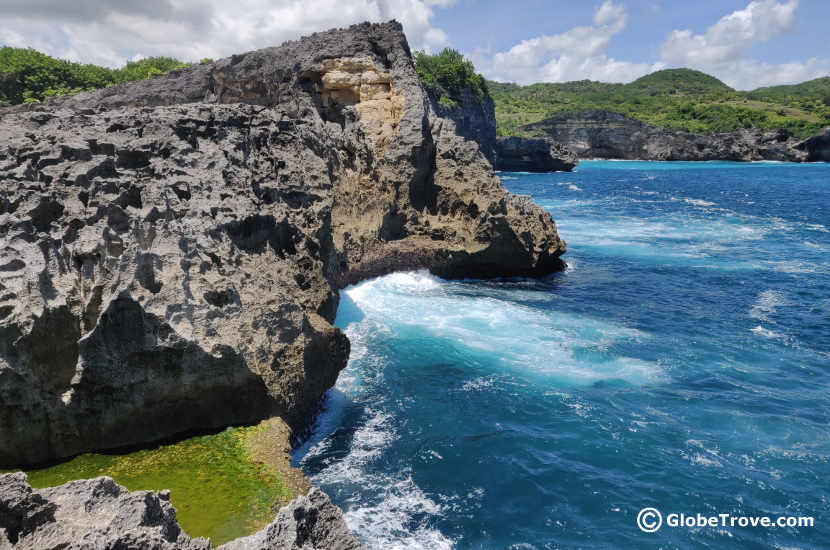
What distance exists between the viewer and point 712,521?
9844mm

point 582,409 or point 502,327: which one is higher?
point 502,327

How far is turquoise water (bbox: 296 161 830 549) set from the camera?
9961mm

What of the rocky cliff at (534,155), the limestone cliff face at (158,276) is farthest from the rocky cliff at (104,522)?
the rocky cliff at (534,155)

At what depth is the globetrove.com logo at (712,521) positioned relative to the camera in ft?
32.0

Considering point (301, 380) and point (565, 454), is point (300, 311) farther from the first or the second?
Result: point (565, 454)

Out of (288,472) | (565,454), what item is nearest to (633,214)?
(565,454)

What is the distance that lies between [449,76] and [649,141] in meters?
68.7

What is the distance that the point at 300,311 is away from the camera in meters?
12.2

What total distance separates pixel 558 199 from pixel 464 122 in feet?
101

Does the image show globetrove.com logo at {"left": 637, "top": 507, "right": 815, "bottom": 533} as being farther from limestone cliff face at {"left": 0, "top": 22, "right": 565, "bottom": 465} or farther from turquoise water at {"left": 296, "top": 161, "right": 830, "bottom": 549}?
limestone cliff face at {"left": 0, "top": 22, "right": 565, "bottom": 465}

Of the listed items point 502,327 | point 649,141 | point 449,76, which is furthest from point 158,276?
point 649,141

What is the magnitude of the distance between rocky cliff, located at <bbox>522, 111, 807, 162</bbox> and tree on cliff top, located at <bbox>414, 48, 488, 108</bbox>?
1934 inches

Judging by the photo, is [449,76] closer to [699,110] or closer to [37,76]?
[37,76]

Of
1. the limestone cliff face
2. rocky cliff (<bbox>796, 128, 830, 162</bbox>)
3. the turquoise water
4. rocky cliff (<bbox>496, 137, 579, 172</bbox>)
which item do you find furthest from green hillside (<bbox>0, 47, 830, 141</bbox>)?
the turquoise water
